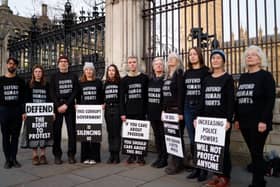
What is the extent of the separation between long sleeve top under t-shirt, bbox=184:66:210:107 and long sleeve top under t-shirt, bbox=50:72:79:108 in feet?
7.22

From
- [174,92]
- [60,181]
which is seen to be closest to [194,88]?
[174,92]

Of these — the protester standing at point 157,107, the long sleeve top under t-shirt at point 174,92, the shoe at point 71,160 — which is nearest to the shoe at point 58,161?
the shoe at point 71,160

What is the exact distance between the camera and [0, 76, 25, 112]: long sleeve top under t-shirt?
18.5 feet

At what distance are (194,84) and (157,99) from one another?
869 mm

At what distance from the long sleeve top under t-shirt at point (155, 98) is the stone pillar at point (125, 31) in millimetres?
1882

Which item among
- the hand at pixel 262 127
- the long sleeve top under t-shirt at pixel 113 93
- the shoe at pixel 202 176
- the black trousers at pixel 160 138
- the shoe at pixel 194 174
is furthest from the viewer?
the long sleeve top under t-shirt at pixel 113 93

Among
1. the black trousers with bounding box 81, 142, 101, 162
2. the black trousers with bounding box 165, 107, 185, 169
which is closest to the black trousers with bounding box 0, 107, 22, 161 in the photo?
the black trousers with bounding box 81, 142, 101, 162

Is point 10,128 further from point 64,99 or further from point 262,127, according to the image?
point 262,127

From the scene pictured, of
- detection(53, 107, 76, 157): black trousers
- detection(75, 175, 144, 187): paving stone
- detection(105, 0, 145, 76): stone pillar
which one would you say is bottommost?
detection(75, 175, 144, 187): paving stone

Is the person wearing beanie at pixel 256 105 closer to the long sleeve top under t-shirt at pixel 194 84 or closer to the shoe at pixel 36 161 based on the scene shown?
the long sleeve top under t-shirt at pixel 194 84

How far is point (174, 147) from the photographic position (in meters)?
5.09

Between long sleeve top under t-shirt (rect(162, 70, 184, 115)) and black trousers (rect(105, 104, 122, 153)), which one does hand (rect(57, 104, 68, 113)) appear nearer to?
black trousers (rect(105, 104, 122, 153))

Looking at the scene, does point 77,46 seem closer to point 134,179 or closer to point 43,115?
point 43,115

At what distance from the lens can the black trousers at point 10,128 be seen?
18.5 feet
